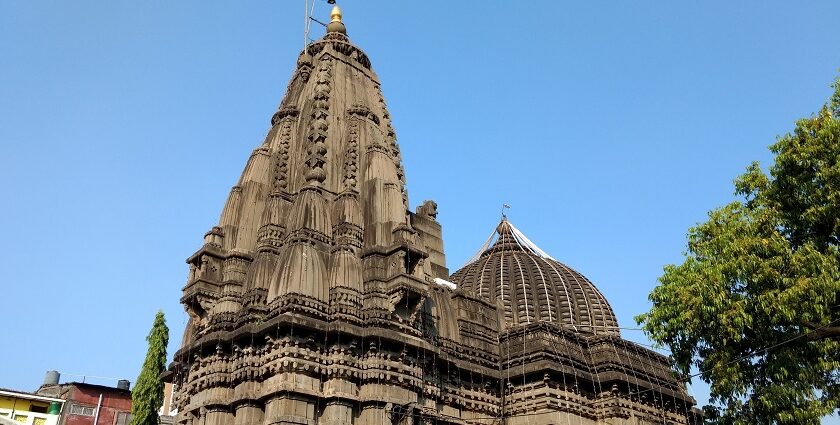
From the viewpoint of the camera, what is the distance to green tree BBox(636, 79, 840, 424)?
14656 mm

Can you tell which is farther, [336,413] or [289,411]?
[336,413]

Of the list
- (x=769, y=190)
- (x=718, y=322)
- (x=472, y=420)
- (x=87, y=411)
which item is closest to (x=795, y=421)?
(x=718, y=322)

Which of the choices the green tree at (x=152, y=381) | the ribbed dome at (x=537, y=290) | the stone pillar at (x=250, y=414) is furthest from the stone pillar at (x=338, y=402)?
the ribbed dome at (x=537, y=290)

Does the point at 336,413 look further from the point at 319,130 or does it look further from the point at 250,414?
the point at 319,130

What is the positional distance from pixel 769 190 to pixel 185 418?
1729 centimetres

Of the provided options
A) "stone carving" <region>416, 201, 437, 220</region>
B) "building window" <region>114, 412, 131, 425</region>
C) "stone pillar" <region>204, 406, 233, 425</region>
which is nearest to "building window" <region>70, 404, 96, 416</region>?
"building window" <region>114, 412, 131, 425</region>

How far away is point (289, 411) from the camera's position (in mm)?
19250

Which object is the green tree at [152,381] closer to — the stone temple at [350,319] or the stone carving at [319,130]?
the stone temple at [350,319]

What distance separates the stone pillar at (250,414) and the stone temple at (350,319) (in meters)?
0.03

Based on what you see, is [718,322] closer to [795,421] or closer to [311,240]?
[795,421]

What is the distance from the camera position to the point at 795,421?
14.5m

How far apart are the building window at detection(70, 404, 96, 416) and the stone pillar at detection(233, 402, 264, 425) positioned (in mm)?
21405

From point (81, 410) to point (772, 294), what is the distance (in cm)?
3445

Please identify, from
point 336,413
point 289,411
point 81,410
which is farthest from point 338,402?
point 81,410
